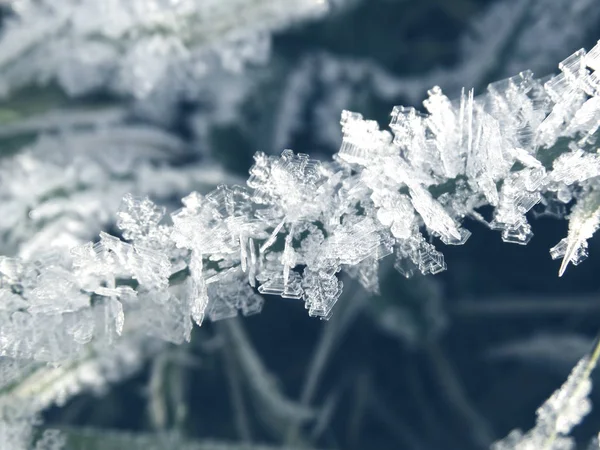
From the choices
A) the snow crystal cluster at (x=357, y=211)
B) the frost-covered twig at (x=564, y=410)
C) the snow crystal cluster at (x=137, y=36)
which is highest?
the snow crystal cluster at (x=137, y=36)

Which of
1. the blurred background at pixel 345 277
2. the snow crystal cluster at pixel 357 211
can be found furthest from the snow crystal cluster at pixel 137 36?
the snow crystal cluster at pixel 357 211

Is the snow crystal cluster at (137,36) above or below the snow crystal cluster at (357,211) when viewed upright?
above

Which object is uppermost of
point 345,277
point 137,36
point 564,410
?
point 137,36

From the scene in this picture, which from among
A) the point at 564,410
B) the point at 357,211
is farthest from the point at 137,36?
the point at 564,410

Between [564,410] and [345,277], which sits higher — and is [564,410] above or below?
below

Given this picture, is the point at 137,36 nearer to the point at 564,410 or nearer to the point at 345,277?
the point at 345,277

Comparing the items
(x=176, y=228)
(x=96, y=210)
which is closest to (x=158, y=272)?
(x=176, y=228)

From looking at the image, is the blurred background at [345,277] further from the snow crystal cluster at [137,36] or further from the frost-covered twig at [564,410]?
the frost-covered twig at [564,410]

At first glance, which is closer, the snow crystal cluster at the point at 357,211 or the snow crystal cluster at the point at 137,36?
the snow crystal cluster at the point at 357,211
